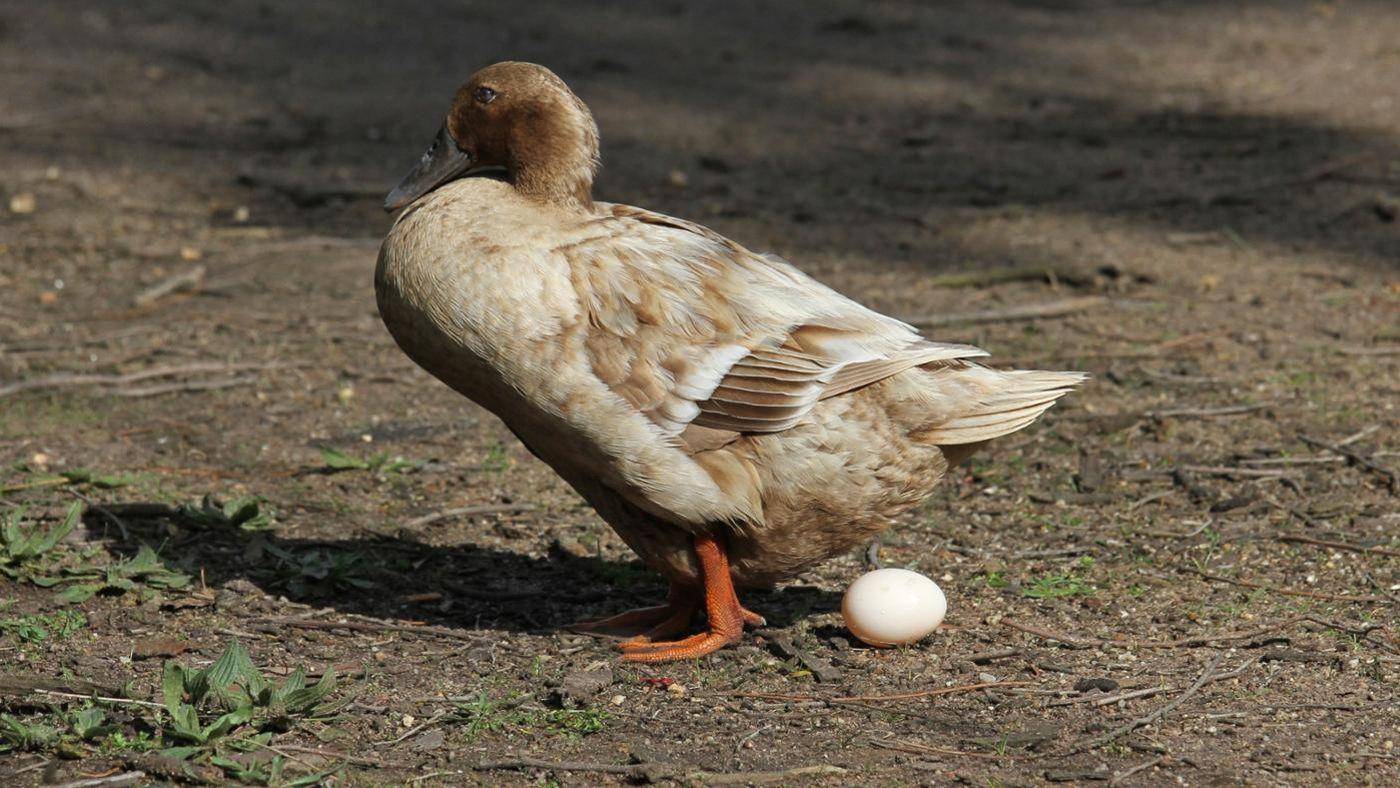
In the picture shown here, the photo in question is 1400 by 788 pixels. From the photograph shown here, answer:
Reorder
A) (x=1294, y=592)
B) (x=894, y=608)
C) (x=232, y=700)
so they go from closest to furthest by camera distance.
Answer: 1. (x=232, y=700)
2. (x=894, y=608)
3. (x=1294, y=592)

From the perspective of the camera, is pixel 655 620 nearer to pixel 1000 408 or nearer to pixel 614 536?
pixel 614 536

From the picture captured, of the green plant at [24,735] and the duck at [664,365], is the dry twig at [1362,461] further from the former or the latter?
the green plant at [24,735]

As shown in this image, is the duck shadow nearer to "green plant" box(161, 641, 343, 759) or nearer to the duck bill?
"green plant" box(161, 641, 343, 759)

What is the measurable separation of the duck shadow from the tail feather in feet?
2.44

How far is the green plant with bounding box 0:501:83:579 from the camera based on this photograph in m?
4.18

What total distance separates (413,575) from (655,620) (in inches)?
32.0

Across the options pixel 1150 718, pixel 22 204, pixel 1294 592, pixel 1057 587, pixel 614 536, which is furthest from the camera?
pixel 22 204

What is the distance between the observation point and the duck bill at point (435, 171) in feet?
13.5

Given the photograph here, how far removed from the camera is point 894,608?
154 inches

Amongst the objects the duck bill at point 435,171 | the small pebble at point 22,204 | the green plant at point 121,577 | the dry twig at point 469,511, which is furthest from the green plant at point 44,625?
the small pebble at point 22,204

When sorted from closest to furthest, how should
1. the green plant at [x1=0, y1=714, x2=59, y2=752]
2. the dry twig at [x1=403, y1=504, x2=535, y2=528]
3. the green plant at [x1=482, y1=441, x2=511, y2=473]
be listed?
the green plant at [x1=0, y1=714, x2=59, y2=752] < the dry twig at [x1=403, y1=504, x2=535, y2=528] < the green plant at [x1=482, y1=441, x2=511, y2=473]

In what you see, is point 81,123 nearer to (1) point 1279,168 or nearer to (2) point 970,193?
(2) point 970,193

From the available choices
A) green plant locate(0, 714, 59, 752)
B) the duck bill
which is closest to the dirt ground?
green plant locate(0, 714, 59, 752)

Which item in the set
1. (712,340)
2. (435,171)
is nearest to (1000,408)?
(712,340)
